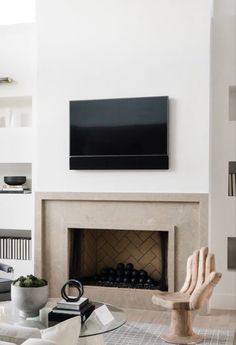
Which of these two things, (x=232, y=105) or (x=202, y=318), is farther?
(x=232, y=105)

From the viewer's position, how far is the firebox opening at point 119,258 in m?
5.23

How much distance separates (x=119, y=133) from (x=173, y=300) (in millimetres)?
1845

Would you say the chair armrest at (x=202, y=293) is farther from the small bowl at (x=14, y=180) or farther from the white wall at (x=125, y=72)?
the small bowl at (x=14, y=180)

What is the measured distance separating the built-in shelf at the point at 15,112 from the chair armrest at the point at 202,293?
2.97 metres

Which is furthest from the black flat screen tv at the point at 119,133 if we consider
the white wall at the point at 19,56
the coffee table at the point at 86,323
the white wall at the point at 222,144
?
the coffee table at the point at 86,323

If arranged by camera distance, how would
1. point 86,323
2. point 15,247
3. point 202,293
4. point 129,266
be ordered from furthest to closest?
point 15,247
point 129,266
point 202,293
point 86,323

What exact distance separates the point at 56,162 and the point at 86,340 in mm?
2505

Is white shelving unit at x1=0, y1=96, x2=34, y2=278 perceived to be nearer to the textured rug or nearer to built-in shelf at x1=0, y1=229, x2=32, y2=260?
built-in shelf at x1=0, y1=229, x2=32, y2=260

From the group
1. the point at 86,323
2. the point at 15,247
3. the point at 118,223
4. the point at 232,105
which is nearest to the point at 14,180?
the point at 15,247

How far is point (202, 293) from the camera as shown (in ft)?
12.7

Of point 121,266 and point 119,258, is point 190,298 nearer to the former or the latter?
point 121,266

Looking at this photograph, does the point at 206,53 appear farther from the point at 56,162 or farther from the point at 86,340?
the point at 86,340

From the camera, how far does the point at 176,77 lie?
490cm

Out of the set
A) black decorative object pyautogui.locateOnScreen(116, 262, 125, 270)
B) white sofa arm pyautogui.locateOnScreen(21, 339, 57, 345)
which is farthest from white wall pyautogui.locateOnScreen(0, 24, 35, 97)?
white sofa arm pyautogui.locateOnScreen(21, 339, 57, 345)
